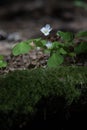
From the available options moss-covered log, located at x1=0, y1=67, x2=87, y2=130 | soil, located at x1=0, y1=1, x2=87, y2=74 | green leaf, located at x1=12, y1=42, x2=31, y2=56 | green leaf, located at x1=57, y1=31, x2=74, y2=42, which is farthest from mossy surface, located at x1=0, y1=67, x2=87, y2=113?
soil, located at x1=0, y1=1, x2=87, y2=74

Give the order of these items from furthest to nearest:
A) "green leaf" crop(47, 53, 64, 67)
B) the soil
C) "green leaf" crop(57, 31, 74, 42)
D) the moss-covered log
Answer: the soil
"green leaf" crop(57, 31, 74, 42)
"green leaf" crop(47, 53, 64, 67)
the moss-covered log

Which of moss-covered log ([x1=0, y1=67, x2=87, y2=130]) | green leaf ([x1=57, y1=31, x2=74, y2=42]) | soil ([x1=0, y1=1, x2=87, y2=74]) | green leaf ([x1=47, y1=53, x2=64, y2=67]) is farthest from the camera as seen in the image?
soil ([x1=0, y1=1, x2=87, y2=74])

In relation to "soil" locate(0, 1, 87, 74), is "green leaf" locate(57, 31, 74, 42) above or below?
below

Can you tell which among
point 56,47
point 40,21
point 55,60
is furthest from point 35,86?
point 40,21

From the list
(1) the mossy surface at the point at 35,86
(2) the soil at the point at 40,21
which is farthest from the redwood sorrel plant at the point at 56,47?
(2) the soil at the point at 40,21

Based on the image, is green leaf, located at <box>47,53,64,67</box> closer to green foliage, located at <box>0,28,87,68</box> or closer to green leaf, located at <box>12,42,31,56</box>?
green foliage, located at <box>0,28,87,68</box>

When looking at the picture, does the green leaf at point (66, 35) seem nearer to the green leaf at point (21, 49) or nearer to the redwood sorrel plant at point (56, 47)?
the redwood sorrel plant at point (56, 47)

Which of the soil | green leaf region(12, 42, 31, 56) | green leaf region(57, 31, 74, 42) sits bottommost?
green leaf region(12, 42, 31, 56)
